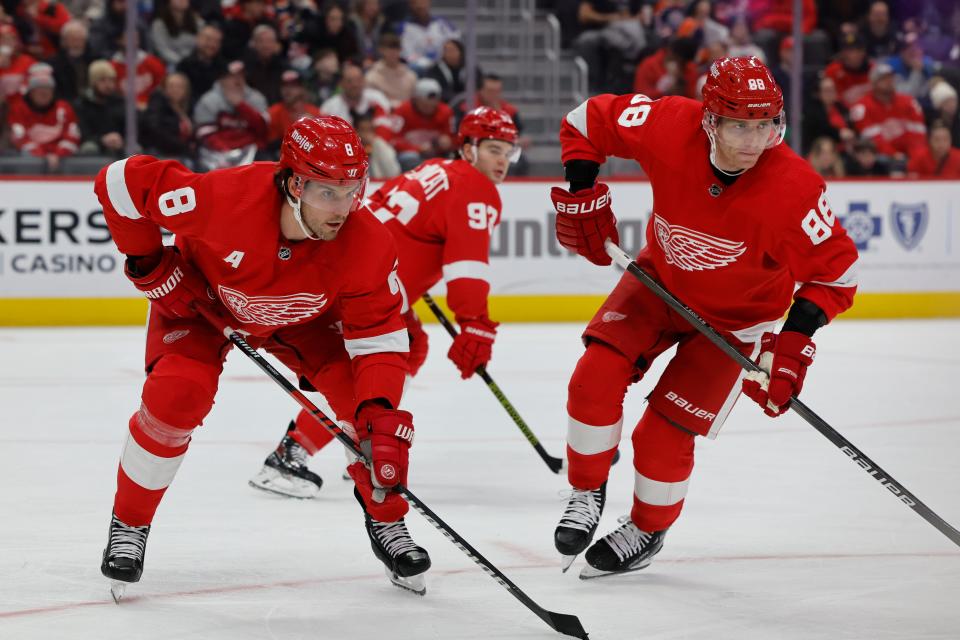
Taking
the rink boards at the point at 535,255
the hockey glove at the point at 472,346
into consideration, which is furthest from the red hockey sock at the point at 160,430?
the rink boards at the point at 535,255

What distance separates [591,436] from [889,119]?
648cm

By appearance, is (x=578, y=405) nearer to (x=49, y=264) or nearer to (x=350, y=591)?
(x=350, y=591)

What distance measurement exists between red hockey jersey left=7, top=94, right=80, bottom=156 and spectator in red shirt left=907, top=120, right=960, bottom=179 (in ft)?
16.7

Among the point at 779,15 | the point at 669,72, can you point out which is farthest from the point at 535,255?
the point at 779,15

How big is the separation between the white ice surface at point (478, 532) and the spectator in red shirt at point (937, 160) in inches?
122

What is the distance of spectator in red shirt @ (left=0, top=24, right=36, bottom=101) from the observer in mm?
7691

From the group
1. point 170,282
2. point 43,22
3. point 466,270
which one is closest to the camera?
point 170,282

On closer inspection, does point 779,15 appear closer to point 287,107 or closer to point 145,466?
point 287,107

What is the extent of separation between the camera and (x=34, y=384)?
5.81 metres

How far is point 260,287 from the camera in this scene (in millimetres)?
2953

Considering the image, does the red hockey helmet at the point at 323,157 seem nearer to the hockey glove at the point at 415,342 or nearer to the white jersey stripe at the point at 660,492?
the white jersey stripe at the point at 660,492

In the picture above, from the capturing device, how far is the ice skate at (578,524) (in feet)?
10.1

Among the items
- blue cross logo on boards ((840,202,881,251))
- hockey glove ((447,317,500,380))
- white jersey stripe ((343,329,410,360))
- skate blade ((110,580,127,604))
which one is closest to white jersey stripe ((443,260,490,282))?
hockey glove ((447,317,500,380))

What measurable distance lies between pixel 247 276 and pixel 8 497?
1306 mm
